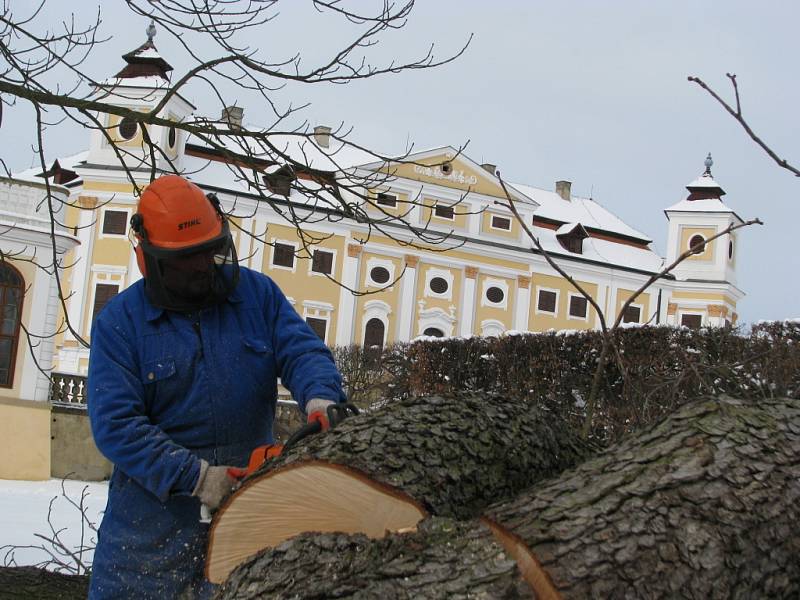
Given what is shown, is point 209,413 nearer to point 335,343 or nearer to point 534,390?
point 534,390

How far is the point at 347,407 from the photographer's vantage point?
2754mm

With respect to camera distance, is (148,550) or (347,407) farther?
(148,550)

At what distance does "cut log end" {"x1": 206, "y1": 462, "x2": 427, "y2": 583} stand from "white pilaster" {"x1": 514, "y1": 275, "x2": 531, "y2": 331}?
41499mm

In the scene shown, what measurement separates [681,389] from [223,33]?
7.77m

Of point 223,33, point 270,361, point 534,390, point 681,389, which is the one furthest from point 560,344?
point 270,361

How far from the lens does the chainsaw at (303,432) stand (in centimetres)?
262

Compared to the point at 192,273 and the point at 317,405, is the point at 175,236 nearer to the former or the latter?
the point at 192,273

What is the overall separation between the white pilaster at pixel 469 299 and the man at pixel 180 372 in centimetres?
3976

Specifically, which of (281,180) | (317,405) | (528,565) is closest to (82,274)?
(281,180)

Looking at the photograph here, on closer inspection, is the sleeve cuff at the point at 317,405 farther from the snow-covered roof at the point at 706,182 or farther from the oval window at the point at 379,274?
the snow-covered roof at the point at 706,182

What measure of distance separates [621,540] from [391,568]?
1.56ft

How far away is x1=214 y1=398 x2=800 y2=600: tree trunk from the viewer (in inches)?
75.7

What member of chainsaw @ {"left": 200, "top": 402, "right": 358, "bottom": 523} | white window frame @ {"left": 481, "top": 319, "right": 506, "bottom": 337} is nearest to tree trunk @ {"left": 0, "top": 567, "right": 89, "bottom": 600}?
chainsaw @ {"left": 200, "top": 402, "right": 358, "bottom": 523}

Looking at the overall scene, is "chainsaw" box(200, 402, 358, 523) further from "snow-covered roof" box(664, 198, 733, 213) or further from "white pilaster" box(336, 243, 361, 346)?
"snow-covered roof" box(664, 198, 733, 213)
